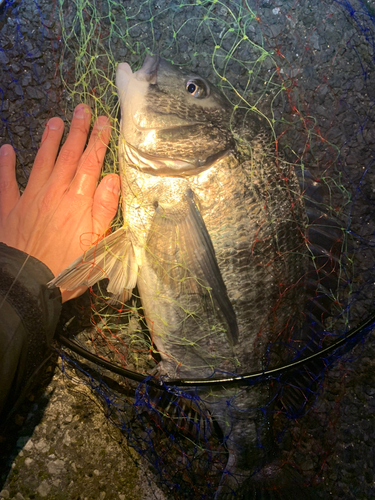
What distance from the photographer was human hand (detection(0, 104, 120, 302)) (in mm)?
1457

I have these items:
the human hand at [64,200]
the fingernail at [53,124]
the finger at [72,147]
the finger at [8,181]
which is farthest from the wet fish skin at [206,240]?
the finger at [8,181]

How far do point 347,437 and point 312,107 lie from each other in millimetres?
1498

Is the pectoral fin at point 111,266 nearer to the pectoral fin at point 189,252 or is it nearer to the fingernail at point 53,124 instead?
the pectoral fin at point 189,252

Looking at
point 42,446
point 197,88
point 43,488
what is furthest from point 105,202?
point 43,488

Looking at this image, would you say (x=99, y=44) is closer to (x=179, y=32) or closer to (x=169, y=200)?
(x=179, y=32)

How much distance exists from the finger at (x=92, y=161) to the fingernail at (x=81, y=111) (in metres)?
0.07

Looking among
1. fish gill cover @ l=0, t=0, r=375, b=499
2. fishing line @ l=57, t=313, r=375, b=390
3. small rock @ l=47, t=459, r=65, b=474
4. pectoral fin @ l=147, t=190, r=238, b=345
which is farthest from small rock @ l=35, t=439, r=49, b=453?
pectoral fin @ l=147, t=190, r=238, b=345

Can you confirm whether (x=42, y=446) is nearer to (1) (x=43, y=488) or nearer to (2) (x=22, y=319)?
(1) (x=43, y=488)

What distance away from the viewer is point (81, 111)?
1.49 meters

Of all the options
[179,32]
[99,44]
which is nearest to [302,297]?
[179,32]

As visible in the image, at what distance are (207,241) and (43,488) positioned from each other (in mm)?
1270

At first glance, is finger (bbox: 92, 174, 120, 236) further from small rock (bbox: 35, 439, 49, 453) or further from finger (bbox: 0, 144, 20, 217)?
small rock (bbox: 35, 439, 49, 453)

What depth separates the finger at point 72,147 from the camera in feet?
4.91

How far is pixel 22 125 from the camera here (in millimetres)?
1565
